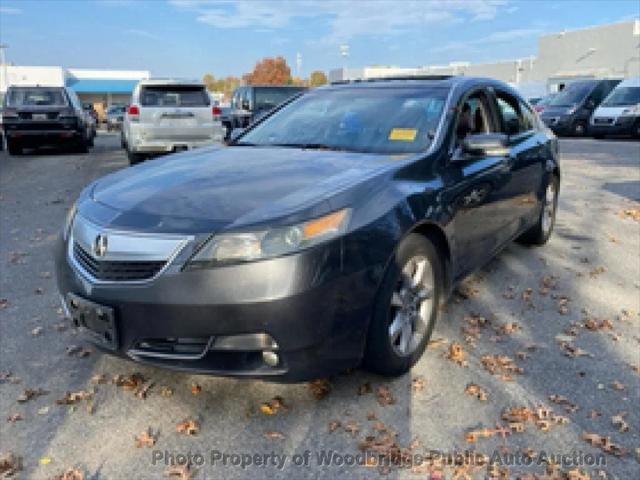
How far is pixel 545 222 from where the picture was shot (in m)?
5.70

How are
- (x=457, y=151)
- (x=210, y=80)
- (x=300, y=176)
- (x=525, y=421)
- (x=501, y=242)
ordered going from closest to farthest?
(x=525, y=421)
(x=300, y=176)
(x=457, y=151)
(x=501, y=242)
(x=210, y=80)

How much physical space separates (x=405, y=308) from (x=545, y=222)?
10.4ft

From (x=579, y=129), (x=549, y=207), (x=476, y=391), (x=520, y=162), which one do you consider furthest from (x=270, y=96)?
(x=476, y=391)

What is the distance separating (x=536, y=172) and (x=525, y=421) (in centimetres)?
282

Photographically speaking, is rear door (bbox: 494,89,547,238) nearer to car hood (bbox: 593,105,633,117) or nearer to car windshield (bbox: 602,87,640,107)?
car hood (bbox: 593,105,633,117)

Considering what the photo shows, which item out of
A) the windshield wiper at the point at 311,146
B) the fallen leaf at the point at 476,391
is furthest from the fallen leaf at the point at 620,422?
the windshield wiper at the point at 311,146

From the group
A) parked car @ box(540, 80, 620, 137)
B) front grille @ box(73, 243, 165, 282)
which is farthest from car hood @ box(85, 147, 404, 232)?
parked car @ box(540, 80, 620, 137)

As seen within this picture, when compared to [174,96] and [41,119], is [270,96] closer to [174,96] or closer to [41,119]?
[174,96]

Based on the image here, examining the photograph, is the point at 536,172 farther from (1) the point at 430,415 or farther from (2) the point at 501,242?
(1) the point at 430,415

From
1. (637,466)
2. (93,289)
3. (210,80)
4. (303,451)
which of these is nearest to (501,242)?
(637,466)

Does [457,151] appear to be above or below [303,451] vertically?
above

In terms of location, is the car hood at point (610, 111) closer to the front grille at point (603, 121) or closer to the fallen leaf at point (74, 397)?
the front grille at point (603, 121)

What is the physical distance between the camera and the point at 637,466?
2.51 m

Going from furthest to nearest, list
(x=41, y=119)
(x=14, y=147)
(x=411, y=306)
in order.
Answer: (x=14, y=147) < (x=41, y=119) < (x=411, y=306)
